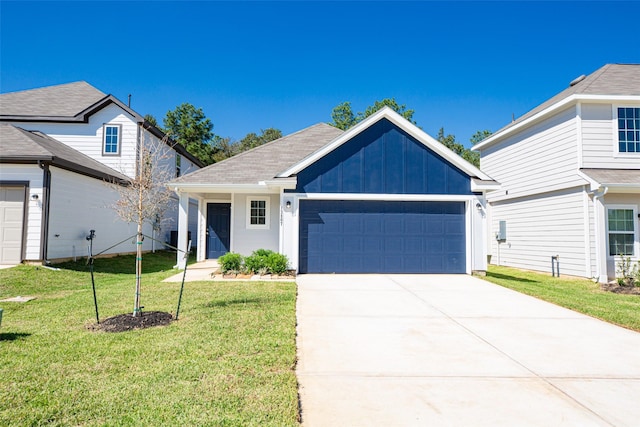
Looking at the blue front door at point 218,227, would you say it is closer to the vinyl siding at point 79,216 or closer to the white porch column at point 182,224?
the white porch column at point 182,224

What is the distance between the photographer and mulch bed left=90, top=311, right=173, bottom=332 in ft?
17.1

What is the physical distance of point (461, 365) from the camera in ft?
13.3

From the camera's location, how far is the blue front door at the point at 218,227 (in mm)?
13719

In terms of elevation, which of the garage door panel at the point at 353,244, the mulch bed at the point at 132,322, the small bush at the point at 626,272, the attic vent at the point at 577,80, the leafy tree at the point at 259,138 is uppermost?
the leafy tree at the point at 259,138

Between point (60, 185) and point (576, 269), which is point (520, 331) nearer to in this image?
point (576, 269)

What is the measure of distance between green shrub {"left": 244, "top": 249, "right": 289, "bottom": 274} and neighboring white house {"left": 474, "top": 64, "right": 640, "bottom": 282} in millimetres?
9197

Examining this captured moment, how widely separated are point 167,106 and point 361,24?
94.7 feet

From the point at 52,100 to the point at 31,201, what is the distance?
912 cm

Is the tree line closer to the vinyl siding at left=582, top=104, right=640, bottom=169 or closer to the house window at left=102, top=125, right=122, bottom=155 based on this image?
the house window at left=102, top=125, right=122, bottom=155

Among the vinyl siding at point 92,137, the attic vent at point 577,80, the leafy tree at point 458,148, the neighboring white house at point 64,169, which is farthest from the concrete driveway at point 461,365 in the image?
the leafy tree at point 458,148

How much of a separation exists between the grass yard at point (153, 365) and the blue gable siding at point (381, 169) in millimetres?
4581

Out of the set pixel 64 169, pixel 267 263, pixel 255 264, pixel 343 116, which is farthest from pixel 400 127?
pixel 343 116

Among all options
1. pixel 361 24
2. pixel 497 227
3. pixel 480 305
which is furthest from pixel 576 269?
pixel 361 24

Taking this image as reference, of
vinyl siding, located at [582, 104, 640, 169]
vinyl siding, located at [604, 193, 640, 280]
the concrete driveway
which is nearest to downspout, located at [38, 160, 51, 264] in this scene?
the concrete driveway
